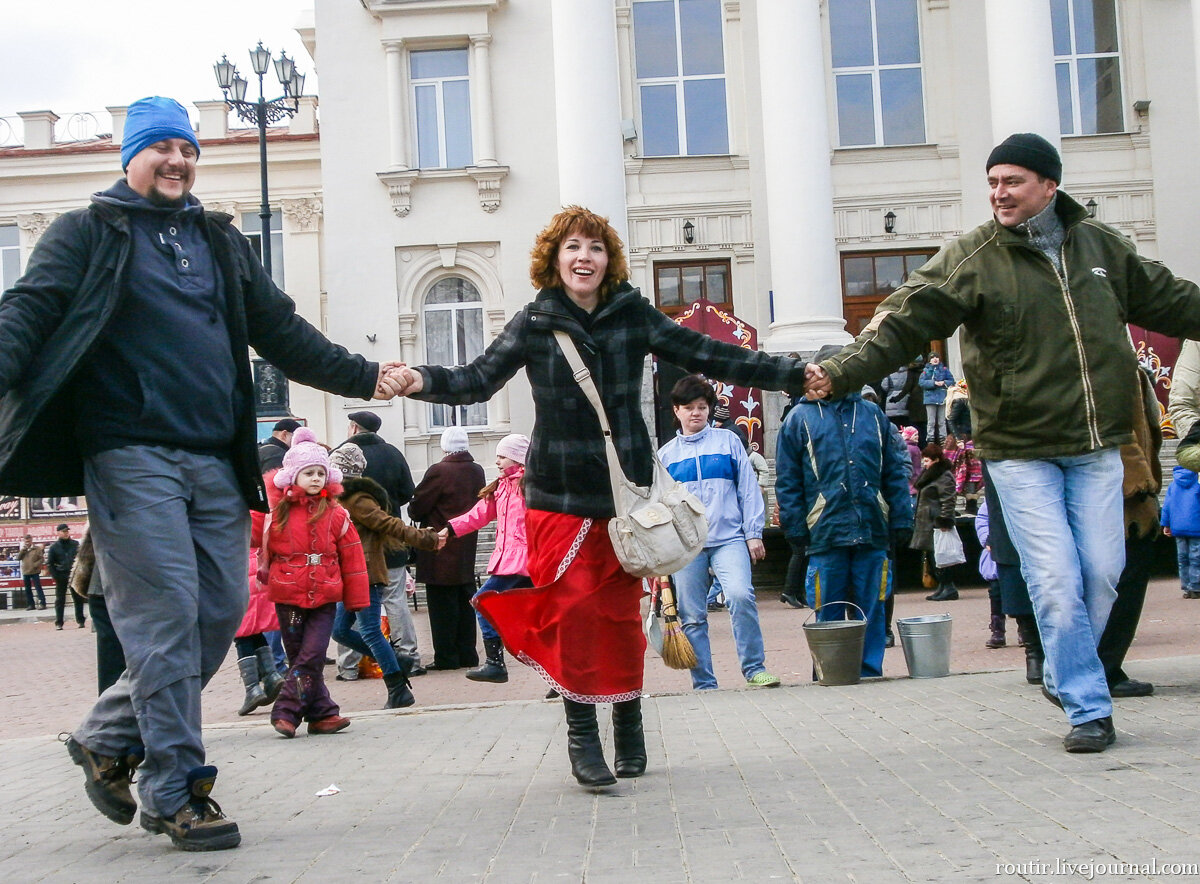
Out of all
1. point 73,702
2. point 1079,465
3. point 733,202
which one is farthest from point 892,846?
point 733,202

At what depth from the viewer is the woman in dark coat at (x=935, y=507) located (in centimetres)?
1675

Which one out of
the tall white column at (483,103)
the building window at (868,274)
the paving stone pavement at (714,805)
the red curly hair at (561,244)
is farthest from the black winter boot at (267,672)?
the building window at (868,274)

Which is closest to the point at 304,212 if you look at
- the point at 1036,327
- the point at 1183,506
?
the point at 1183,506

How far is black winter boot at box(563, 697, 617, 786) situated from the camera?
5.47m

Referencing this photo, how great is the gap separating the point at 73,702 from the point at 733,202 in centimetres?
1708

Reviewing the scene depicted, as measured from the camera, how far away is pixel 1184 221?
87.2 feet

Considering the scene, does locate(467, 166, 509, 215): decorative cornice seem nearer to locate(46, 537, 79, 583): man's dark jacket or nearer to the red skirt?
locate(46, 537, 79, 583): man's dark jacket

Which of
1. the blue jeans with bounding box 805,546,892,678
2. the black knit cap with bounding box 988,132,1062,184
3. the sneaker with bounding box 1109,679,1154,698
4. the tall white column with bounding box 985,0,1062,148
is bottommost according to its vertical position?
the sneaker with bounding box 1109,679,1154,698

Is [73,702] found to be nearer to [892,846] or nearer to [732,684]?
[732,684]

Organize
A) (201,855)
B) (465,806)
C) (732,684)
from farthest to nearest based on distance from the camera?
(732,684)
(465,806)
(201,855)

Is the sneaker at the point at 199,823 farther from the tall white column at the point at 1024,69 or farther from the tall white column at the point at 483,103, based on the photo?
the tall white column at the point at 483,103

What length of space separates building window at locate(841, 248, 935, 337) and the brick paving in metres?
18.6

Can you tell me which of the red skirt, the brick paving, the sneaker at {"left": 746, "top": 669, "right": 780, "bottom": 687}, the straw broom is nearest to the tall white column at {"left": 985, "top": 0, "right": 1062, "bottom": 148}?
the sneaker at {"left": 746, "top": 669, "right": 780, "bottom": 687}

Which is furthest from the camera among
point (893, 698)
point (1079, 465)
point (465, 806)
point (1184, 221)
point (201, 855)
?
point (1184, 221)
